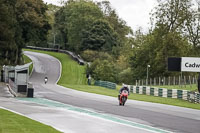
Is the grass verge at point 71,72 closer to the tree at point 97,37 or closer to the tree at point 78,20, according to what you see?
the tree at point 97,37

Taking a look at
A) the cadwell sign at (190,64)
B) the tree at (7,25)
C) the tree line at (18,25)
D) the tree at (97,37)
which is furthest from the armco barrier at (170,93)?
the tree at (97,37)

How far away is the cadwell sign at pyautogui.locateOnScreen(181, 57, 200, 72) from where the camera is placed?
31219 millimetres

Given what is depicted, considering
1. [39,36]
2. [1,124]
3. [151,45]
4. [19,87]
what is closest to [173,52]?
[151,45]

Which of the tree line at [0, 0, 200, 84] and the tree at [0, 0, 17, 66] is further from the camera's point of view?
the tree line at [0, 0, 200, 84]

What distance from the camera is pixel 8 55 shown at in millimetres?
74875

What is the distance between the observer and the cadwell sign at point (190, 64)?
31.2 metres

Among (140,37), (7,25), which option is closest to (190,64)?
(7,25)

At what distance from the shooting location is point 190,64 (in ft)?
103

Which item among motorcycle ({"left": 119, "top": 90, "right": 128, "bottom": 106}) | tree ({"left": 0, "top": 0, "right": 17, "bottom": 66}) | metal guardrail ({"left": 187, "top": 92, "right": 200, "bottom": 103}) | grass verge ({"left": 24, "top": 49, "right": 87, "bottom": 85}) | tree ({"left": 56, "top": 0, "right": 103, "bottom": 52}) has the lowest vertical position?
metal guardrail ({"left": 187, "top": 92, "right": 200, "bottom": 103})

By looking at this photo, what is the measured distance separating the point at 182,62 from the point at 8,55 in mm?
48192

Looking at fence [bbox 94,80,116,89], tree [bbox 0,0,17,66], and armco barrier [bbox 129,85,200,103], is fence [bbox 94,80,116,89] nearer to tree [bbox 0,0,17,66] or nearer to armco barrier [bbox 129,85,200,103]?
armco barrier [bbox 129,85,200,103]

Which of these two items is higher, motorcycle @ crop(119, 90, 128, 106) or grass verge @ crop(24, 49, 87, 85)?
grass verge @ crop(24, 49, 87, 85)

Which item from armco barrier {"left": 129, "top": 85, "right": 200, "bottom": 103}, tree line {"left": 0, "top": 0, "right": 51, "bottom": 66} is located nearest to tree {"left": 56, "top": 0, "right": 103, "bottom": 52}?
tree line {"left": 0, "top": 0, "right": 51, "bottom": 66}

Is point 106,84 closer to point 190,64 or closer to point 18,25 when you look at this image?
point 18,25
